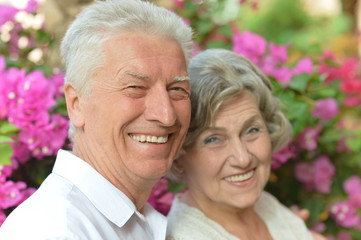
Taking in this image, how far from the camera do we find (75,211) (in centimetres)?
142

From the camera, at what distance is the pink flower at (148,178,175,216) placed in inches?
A: 92.1

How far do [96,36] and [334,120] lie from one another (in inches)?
79.0

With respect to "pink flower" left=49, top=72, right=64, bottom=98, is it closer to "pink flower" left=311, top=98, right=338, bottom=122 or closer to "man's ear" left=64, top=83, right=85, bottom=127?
"man's ear" left=64, top=83, right=85, bottom=127

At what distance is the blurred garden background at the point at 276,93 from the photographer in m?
2.05

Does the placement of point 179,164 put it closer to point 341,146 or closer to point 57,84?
point 57,84

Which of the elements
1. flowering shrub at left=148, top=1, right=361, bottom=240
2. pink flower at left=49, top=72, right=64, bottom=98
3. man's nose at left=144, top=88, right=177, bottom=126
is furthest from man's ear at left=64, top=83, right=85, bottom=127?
flowering shrub at left=148, top=1, right=361, bottom=240

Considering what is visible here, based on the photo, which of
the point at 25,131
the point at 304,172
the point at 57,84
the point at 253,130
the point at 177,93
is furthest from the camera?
the point at 304,172

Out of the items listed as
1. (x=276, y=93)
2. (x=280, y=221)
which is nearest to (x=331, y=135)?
(x=276, y=93)

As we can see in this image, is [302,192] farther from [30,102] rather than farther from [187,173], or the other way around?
[30,102]

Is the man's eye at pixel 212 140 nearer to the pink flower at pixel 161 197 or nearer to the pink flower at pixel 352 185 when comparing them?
the pink flower at pixel 161 197

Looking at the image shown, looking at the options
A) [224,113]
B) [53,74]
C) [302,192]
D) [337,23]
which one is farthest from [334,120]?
[337,23]

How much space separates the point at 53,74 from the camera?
2.51 meters

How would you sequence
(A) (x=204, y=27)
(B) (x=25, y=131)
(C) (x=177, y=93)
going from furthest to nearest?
(A) (x=204, y=27) → (B) (x=25, y=131) → (C) (x=177, y=93)

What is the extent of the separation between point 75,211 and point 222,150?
2.69ft
